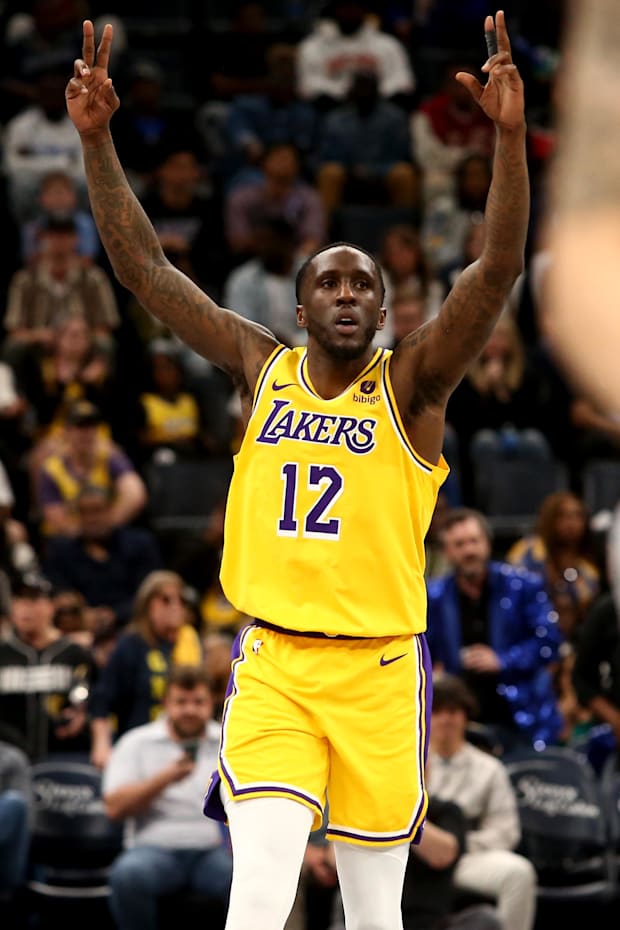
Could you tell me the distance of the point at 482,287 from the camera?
380 cm

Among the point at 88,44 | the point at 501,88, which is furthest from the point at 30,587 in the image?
the point at 501,88

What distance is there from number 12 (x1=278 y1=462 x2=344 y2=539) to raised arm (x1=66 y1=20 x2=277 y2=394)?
40cm

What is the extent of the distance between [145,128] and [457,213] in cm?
305

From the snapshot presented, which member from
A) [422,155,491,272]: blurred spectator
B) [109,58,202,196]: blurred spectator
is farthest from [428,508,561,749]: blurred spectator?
[109,58,202,196]: blurred spectator

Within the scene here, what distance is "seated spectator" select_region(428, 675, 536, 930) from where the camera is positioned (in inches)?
281

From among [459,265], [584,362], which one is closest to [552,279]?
[584,362]

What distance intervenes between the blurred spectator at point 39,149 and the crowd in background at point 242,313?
0.03 m

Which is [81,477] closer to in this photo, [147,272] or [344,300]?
[147,272]

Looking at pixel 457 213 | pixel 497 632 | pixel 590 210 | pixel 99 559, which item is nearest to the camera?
pixel 590 210

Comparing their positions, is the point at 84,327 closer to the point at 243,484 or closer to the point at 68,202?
the point at 68,202

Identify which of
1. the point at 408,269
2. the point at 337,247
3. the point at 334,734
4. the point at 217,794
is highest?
the point at 408,269

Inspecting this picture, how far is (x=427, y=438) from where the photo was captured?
13.1 feet

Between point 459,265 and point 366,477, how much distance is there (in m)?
8.82

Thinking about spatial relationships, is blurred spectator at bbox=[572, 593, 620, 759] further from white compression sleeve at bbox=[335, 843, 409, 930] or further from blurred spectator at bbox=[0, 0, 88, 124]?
blurred spectator at bbox=[0, 0, 88, 124]
